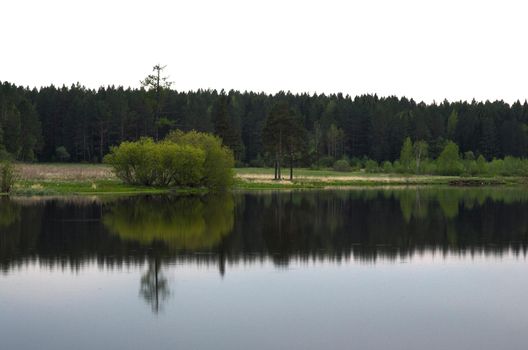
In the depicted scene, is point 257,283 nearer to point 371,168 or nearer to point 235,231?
point 235,231

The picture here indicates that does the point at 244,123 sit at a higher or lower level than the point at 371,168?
higher

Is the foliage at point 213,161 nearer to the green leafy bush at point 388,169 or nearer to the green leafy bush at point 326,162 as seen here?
the green leafy bush at point 388,169

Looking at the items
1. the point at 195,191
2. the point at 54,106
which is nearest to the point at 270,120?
the point at 195,191

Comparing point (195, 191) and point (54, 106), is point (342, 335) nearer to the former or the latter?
point (195, 191)

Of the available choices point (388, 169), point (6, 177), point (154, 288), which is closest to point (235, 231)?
point (154, 288)

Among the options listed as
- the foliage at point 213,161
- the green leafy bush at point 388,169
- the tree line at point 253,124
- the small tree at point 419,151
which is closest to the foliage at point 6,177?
the foliage at point 213,161

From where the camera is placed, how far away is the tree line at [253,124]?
10500 centimetres

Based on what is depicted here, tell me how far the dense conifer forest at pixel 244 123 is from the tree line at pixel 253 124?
0.24 m

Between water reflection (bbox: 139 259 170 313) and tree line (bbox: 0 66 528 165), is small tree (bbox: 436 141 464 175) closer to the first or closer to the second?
tree line (bbox: 0 66 528 165)

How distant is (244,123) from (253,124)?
3.13 meters

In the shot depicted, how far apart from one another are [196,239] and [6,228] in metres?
10.7

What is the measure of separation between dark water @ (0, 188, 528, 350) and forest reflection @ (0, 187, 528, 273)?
0.13m

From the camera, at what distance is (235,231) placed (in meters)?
34.2

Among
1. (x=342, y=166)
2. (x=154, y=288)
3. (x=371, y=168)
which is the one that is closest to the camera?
(x=154, y=288)
